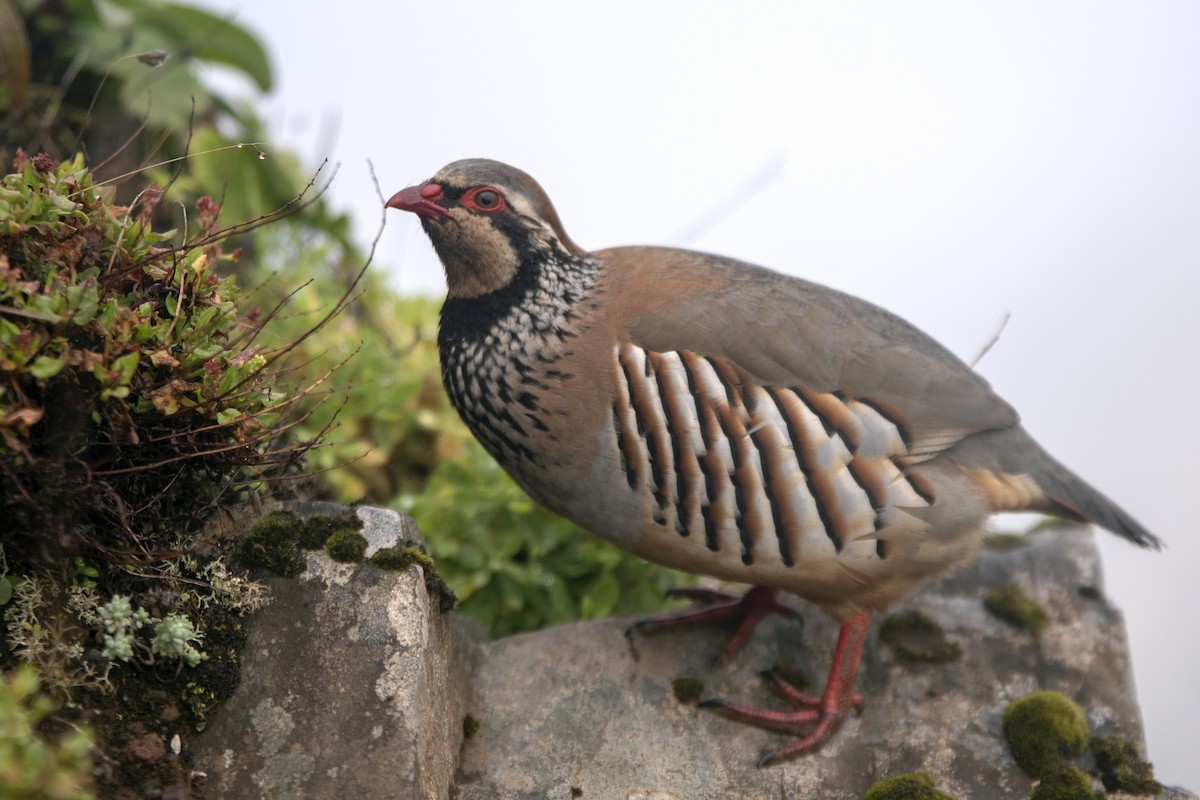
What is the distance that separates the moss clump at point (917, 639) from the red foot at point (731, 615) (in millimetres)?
351

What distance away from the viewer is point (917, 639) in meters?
3.95

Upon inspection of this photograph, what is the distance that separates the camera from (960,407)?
363cm

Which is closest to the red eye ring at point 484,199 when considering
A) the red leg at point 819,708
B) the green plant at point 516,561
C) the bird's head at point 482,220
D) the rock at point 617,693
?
the bird's head at point 482,220

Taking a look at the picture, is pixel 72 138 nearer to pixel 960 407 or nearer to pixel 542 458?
pixel 542 458

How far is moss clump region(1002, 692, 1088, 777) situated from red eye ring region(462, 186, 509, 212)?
226cm

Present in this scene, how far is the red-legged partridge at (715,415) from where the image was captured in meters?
3.33

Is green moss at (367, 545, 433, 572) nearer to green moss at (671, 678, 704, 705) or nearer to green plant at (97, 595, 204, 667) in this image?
green plant at (97, 595, 204, 667)

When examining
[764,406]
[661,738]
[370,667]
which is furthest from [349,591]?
[764,406]

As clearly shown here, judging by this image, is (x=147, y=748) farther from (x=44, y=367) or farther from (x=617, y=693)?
(x=617, y=693)

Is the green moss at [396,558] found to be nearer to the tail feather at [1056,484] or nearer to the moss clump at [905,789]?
the moss clump at [905,789]

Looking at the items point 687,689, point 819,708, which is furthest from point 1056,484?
point 687,689

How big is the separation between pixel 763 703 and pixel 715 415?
102 cm

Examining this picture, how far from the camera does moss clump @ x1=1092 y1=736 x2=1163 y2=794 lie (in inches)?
131

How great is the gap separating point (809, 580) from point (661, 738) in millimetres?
660
